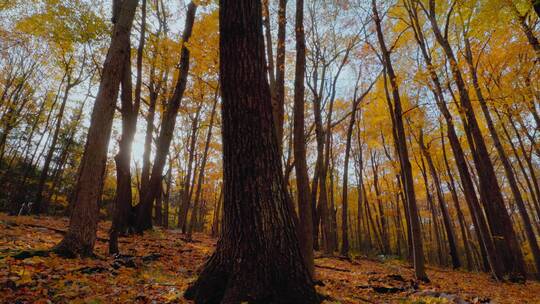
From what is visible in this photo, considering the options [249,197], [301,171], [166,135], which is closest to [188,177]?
[166,135]

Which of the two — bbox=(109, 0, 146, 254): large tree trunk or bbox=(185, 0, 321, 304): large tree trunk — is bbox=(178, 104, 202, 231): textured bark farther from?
bbox=(185, 0, 321, 304): large tree trunk

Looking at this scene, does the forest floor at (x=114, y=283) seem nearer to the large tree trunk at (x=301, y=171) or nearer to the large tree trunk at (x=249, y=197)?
the large tree trunk at (x=249, y=197)

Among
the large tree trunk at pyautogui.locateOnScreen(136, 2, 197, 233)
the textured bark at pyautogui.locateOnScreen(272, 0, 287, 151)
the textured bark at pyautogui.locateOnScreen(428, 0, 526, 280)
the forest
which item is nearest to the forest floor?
the forest

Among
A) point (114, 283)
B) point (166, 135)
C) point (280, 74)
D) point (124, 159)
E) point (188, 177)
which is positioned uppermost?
point (280, 74)

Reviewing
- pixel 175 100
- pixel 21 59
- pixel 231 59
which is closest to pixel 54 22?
pixel 175 100

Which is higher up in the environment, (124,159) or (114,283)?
(124,159)

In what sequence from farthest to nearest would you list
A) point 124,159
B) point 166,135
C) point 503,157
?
point 503,157 → point 166,135 → point 124,159

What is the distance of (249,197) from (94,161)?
11.7ft

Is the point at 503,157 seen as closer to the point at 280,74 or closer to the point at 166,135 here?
the point at 280,74

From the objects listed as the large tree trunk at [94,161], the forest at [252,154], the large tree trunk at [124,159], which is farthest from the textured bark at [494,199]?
the large tree trunk at [124,159]

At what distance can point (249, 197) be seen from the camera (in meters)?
2.76

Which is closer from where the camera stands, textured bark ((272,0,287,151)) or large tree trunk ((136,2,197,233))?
textured bark ((272,0,287,151))

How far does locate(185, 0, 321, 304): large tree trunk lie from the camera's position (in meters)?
2.70

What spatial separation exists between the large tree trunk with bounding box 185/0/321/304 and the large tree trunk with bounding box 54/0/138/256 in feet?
9.57
